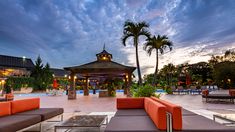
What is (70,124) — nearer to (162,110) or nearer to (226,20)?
(162,110)

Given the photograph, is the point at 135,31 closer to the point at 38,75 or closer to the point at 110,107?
the point at 110,107

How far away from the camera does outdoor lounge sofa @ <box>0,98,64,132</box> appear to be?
150 inches

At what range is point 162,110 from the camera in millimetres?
3307

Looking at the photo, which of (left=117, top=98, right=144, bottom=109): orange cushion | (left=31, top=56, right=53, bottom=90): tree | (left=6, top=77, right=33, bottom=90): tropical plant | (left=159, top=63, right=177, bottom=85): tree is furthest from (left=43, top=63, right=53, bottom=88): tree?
(left=117, top=98, right=144, bottom=109): orange cushion

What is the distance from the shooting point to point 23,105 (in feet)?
18.1

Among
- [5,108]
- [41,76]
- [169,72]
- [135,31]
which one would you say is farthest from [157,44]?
[169,72]

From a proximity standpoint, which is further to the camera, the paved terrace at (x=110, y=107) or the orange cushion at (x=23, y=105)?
the paved terrace at (x=110, y=107)

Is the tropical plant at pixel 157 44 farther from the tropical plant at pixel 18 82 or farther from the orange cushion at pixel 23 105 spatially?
the tropical plant at pixel 18 82

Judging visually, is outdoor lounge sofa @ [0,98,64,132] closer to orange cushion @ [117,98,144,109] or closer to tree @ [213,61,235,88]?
orange cushion @ [117,98,144,109]

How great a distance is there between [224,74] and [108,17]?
25717mm

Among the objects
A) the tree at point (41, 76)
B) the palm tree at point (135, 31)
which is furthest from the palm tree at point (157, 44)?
the tree at point (41, 76)

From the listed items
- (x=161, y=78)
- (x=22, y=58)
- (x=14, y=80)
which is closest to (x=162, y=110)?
(x=14, y=80)

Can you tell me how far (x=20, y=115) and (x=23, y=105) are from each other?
74 cm

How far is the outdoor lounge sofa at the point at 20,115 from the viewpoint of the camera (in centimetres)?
380
